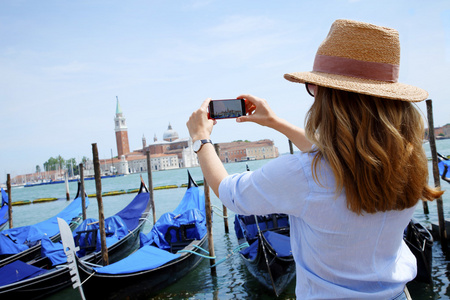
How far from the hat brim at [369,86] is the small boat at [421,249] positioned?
10.2ft

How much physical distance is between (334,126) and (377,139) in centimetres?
6

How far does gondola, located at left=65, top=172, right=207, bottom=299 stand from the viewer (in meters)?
3.21

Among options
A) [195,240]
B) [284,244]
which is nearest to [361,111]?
[284,244]

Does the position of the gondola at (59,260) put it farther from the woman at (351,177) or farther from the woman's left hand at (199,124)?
the woman at (351,177)

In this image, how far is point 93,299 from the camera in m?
3.20

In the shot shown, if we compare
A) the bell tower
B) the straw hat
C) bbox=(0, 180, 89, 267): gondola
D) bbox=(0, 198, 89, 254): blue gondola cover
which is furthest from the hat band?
the bell tower

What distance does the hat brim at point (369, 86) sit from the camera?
51cm

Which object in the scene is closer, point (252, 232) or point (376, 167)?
point (376, 167)

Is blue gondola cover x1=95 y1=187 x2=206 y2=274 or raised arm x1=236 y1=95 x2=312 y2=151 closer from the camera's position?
raised arm x1=236 y1=95 x2=312 y2=151

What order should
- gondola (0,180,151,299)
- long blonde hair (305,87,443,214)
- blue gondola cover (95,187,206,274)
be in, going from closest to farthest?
long blonde hair (305,87,443,214) < blue gondola cover (95,187,206,274) < gondola (0,180,151,299)

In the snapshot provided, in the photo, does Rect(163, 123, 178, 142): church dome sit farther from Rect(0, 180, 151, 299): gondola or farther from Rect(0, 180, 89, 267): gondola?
Rect(0, 180, 151, 299): gondola

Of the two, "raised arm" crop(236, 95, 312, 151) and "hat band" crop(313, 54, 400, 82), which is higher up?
"hat band" crop(313, 54, 400, 82)

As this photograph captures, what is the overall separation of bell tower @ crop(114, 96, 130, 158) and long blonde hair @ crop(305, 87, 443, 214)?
2701 inches

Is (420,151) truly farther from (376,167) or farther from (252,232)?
(252,232)
